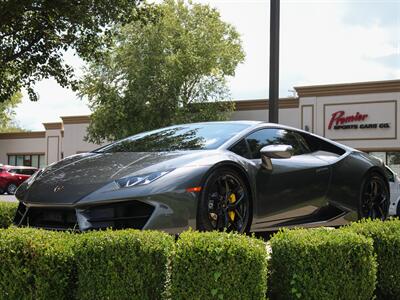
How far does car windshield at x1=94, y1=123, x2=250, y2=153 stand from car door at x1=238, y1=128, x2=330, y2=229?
260mm

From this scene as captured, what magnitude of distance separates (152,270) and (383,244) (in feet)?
5.86

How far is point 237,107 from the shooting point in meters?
31.8

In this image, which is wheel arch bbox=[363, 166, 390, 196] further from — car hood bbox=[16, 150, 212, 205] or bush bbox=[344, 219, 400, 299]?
car hood bbox=[16, 150, 212, 205]

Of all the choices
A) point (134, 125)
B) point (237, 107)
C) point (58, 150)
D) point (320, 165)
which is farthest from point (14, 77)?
point (58, 150)

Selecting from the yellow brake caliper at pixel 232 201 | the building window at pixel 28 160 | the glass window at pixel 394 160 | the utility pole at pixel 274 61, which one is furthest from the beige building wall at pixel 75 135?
the yellow brake caliper at pixel 232 201

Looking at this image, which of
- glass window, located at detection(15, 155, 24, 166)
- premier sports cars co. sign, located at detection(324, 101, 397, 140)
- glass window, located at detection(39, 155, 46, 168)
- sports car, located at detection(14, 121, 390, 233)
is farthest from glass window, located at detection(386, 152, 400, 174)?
glass window, located at detection(15, 155, 24, 166)

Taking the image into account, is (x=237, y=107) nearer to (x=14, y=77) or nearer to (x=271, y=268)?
(x=14, y=77)

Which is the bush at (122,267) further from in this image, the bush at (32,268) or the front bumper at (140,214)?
the front bumper at (140,214)

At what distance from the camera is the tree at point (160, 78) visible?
2886 centimetres

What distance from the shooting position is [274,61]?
8250 millimetres

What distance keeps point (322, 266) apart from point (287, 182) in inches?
69.6

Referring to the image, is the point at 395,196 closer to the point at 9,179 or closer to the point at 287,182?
the point at 287,182

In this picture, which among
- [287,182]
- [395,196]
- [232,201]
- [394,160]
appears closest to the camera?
[232,201]

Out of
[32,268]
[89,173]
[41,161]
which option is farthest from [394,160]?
[41,161]
